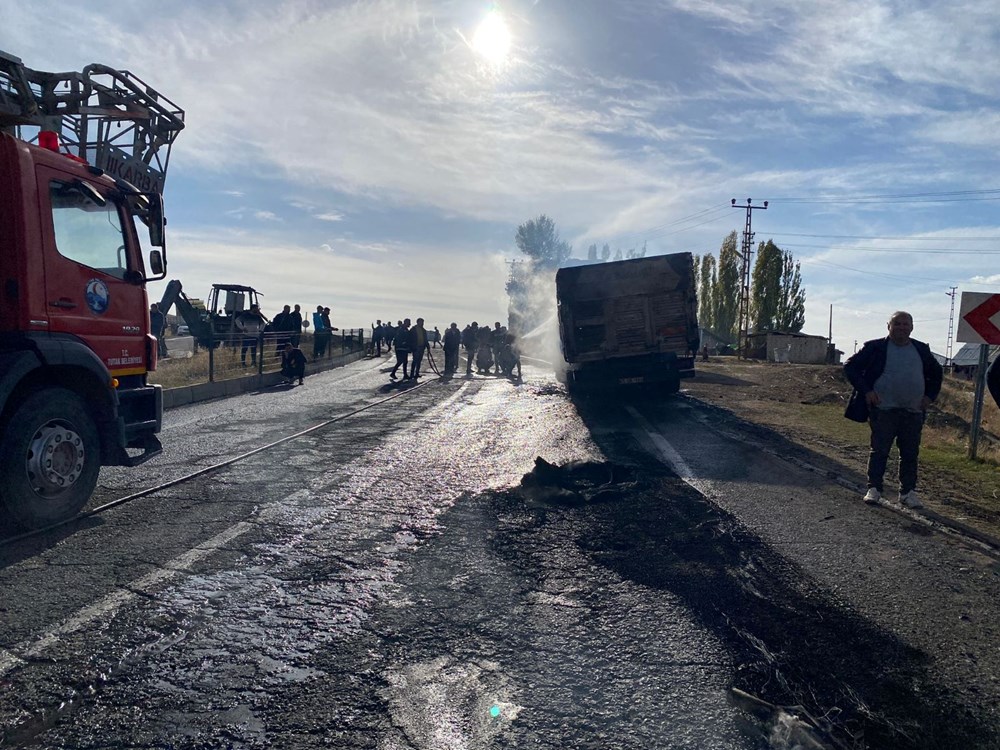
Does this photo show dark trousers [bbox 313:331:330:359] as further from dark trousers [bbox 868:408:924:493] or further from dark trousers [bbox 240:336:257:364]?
dark trousers [bbox 868:408:924:493]

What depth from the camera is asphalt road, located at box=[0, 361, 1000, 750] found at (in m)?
2.89

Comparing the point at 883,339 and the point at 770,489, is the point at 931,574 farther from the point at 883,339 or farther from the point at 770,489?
the point at 883,339

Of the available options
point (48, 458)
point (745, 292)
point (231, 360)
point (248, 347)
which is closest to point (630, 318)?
point (48, 458)

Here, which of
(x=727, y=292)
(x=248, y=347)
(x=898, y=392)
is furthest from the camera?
(x=727, y=292)

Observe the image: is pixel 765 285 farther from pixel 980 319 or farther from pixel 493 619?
pixel 493 619

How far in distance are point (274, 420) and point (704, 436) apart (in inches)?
280

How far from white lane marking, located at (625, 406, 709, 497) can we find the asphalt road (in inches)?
12.3

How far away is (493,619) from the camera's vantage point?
153 inches

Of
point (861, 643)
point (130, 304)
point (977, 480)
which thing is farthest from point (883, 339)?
point (130, 304)

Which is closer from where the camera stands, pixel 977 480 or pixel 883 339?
pixel 883 339

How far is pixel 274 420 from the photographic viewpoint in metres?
12.6

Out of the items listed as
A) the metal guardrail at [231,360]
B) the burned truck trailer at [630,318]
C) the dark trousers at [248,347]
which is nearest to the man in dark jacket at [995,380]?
the burned truck trailer at [630,318]

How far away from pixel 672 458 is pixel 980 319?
15.3 feet

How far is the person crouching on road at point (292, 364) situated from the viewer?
70.2 ft
